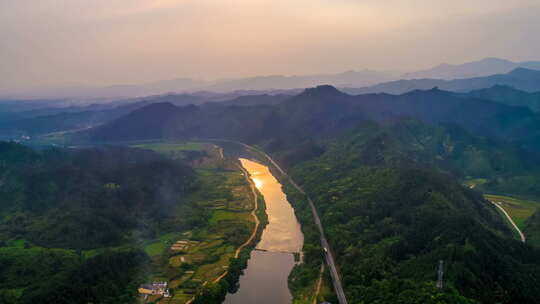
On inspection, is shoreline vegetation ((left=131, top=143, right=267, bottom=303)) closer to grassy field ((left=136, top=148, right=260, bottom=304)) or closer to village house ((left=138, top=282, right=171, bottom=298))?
grassy field ((left=136, top=148, right=260, bottom=304))

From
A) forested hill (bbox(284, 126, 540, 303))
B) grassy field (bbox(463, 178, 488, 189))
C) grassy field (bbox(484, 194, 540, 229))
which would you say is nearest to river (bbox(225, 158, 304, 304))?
forested hill (bbox(284, 126, 540, 303))

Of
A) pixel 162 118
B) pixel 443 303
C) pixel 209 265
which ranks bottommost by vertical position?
pixel 209 265

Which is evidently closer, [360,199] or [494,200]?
[360,199]

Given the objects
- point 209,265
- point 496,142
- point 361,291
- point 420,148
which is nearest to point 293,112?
point 420,148

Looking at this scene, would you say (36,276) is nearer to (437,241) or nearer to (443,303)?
(443,303)

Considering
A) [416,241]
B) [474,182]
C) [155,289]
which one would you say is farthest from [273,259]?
[474,182]
